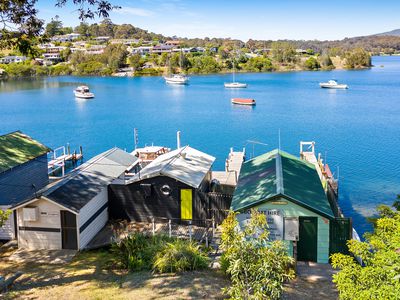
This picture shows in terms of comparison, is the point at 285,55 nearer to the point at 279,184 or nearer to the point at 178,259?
the point at 279,184

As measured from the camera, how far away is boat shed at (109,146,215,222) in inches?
776

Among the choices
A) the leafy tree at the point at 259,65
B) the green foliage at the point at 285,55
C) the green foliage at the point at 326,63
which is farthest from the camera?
the green foliage at the point at 285,55

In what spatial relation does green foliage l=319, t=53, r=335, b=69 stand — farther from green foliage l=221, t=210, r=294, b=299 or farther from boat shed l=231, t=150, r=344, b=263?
green foliage l=221, t=210, r=294, b=299

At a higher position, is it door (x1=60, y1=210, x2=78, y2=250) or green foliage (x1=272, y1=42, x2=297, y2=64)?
green foliage (x1=272, y1=42, x2=297, y2=64)

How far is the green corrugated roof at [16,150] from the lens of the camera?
2162 centimetres

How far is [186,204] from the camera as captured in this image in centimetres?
1980

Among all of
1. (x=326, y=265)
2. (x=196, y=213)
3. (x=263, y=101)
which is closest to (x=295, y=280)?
(x=326, y=265)

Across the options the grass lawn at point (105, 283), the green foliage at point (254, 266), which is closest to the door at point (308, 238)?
the grass lawn at point (105, 283)

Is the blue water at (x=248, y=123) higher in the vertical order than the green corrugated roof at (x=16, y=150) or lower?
lower

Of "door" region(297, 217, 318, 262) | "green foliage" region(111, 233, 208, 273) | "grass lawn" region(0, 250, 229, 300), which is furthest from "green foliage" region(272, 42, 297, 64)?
"grass lawn" region(0, 250, 229, 300)

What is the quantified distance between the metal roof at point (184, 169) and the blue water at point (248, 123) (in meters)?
10.3

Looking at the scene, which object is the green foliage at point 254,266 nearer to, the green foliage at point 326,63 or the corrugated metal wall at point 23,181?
the corrugated metal wall at point 23,181

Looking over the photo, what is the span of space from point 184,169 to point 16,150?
9.32 meters

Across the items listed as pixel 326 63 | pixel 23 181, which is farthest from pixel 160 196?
pixel 326 63
